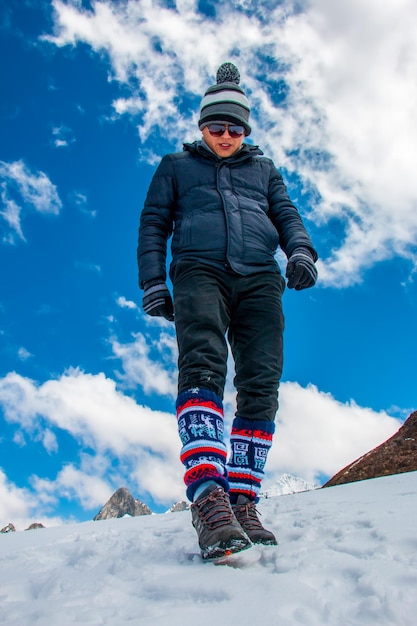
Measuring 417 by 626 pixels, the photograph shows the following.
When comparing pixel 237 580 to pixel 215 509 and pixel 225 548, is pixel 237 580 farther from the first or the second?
pixel 215 509

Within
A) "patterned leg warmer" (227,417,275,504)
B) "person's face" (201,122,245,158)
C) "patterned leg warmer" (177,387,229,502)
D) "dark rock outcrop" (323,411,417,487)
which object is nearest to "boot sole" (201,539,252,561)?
"patterned leg warmer" (177,387,229,502)

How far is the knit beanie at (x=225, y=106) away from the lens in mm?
3113

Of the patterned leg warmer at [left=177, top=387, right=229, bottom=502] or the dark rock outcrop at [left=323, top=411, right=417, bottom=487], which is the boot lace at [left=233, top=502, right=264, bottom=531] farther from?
the dark rock outcrop at [left=323, top=411, right=417, bottom=487]

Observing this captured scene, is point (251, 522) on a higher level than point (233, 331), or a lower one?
lower

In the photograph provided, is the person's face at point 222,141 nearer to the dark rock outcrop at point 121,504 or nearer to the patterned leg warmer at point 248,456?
the patterned leg warmer at point 248,456

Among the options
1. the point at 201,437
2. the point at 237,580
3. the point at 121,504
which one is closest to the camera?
the point at 237,580

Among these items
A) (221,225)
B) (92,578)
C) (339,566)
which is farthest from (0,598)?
(221,225)

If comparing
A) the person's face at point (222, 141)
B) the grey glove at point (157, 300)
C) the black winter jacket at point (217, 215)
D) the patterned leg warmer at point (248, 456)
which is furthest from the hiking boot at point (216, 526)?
the person's face at point (222, 141)

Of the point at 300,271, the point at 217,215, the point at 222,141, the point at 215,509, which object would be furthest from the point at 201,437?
the point at 222,141

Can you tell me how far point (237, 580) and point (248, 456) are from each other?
101 centimetres

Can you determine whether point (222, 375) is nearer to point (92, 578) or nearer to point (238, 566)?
point (238, 566)

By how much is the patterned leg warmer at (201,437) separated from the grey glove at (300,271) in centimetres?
89

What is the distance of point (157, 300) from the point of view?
2.76 m

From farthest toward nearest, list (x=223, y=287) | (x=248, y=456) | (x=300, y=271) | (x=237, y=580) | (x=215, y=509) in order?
(x=300, y=271), (x=223, y=287), (x=248, y=456), (x=215, y=509), (x=237, y=580)
